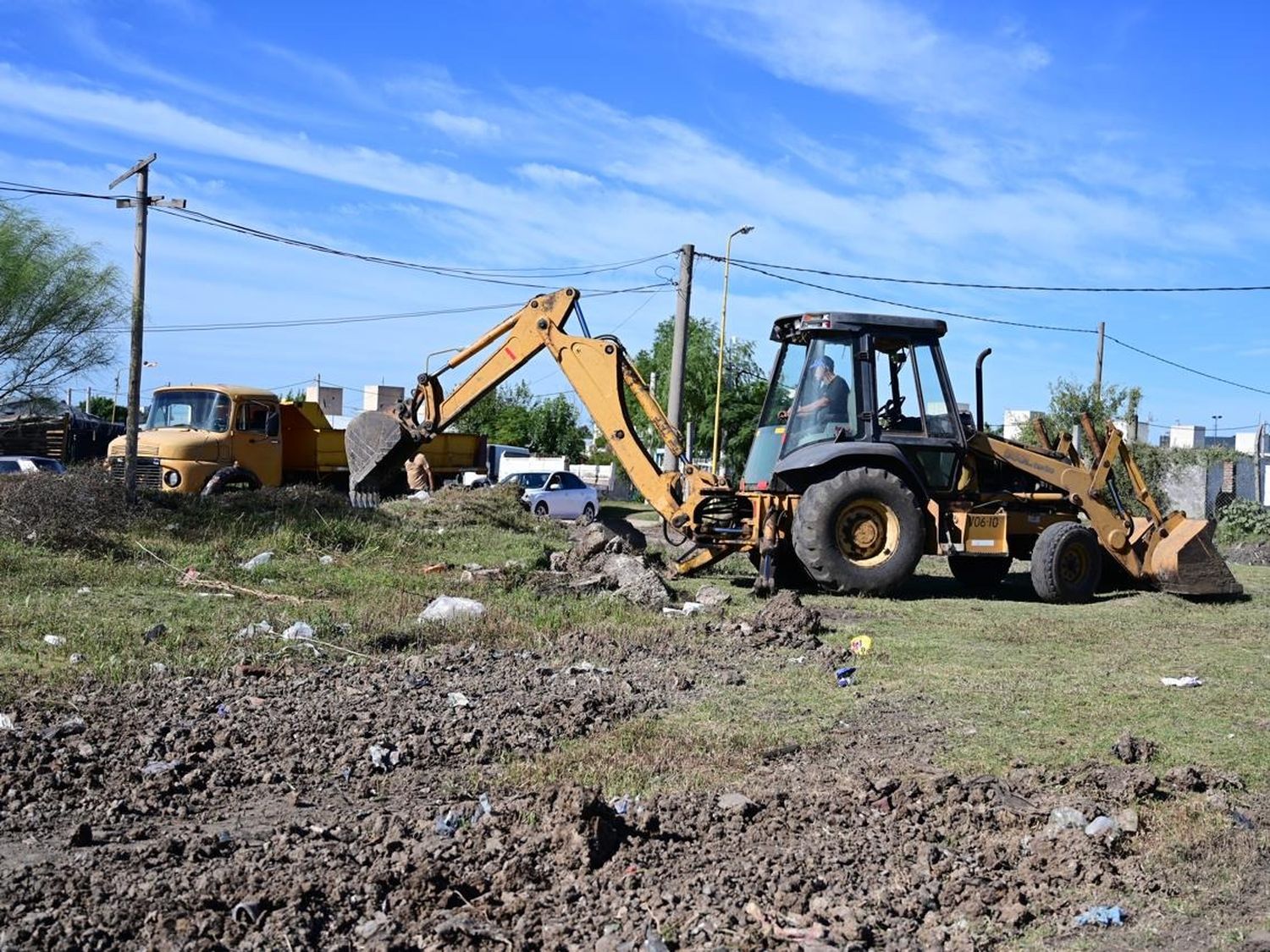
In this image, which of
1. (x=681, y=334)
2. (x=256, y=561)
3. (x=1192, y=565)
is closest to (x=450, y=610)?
(x=256, y=561)

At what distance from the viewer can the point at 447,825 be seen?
4.95 metres

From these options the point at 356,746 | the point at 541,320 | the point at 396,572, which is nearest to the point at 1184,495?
the point at 541,320

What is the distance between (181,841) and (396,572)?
8.55 metres

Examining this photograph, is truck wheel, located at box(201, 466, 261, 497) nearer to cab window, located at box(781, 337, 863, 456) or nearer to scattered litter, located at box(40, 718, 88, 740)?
cab window, located at box(781, 337, 863, 456)

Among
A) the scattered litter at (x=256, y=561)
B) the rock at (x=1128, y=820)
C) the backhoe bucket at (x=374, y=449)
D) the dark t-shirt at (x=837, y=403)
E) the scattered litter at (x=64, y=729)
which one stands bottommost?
the scattered litter at (x=64, y=729)

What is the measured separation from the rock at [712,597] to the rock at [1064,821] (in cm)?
701

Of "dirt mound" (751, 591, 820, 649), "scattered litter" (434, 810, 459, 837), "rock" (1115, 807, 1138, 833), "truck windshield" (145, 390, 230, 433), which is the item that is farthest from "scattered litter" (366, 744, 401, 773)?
"truck windshield" (145, 390, 230, 433)

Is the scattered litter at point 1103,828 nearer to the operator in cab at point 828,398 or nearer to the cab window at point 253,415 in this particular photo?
the operator in cab at point 828,398

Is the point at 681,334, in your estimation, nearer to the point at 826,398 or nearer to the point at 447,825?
the point at 826,398

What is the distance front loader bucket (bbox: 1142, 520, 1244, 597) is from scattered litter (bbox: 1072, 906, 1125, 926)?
34.8 ft

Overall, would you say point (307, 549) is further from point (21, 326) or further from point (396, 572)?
point (21, 326)

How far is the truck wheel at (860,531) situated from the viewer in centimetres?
1300

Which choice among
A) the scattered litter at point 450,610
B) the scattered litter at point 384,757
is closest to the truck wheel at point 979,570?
the scattered litter at point 450,610

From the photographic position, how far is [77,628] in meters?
9.08
